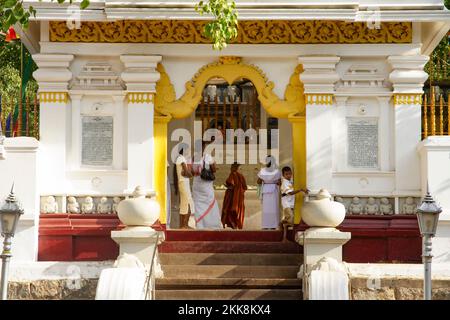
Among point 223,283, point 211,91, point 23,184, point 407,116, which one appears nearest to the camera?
point 223,283

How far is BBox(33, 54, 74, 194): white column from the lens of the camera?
15.0 metres

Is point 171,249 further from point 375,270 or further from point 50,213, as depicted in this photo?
point 375,270

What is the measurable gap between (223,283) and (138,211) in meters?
1.44

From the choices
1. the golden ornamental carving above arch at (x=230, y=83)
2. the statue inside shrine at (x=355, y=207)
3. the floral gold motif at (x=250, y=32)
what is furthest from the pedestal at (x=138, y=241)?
the floral gold motif at (x=250, y=32)

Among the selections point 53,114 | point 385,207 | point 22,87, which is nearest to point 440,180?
point 385,207

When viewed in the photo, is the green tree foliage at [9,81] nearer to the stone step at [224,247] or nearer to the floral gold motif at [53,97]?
the floral gold motif at [53,97]

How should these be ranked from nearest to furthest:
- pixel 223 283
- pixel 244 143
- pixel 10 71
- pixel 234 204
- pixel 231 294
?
pixel 231 294 → pixel 223 283 → pixel 234 204 → pixel 244 143 → pixel 10 71

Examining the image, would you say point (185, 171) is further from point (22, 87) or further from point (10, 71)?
point (10, 71)

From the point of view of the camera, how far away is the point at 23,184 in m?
14.4

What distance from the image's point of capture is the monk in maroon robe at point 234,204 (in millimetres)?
17234

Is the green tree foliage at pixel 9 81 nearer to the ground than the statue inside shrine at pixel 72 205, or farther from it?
farther from it

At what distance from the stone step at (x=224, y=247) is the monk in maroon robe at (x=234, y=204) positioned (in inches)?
99.2

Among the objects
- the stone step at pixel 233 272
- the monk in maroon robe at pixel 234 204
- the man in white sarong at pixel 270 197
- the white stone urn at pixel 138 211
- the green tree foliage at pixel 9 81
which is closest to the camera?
the white stone urn at pixel 138 211

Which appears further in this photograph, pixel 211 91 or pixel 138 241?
pixel 211 91
